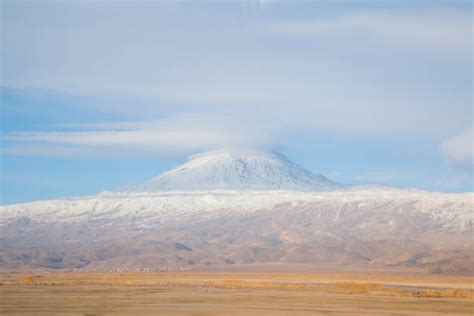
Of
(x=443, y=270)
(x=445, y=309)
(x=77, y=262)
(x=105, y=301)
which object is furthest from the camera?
(x=77, y=262)

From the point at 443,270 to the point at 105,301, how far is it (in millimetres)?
90205

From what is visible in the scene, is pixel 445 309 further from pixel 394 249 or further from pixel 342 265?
pixel 394 249

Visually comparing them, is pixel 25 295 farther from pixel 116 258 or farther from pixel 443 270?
pixel 116 258

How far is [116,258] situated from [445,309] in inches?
5985

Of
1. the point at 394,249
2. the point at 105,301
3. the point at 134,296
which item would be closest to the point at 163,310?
the point at 105,301

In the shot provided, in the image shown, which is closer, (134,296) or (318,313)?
(318,313)

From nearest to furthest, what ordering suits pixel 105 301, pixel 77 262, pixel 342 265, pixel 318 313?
pixel 318 313
pixel 105 301
pixel 342 265
pixel 77 262

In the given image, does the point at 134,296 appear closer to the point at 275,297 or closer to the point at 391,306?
the point at 275,297

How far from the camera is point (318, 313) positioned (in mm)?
46500

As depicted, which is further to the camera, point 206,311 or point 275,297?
point 275,297

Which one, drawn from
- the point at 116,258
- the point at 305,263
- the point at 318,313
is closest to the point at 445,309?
the point at 318,313

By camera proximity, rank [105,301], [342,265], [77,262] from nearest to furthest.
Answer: [105,301] → [342,265] → [77,262]

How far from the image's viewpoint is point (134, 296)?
6191cm

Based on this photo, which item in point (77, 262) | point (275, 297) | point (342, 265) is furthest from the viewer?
point (77, 262)
